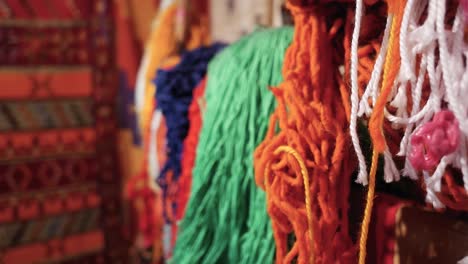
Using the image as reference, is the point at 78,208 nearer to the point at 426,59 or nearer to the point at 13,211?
the point at 13,211

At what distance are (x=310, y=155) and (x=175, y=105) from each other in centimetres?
29

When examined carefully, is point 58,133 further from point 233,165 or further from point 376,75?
point 376,75

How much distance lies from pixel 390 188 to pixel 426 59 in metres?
0.20

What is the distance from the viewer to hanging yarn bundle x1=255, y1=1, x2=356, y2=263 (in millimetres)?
409

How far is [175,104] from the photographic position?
650 mm

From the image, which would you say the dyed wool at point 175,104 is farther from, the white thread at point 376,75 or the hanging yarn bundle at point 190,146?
the white thread at point 376,75

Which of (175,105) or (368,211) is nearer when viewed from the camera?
(368,211)

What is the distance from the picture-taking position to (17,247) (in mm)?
1164

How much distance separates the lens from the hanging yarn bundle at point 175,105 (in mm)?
646

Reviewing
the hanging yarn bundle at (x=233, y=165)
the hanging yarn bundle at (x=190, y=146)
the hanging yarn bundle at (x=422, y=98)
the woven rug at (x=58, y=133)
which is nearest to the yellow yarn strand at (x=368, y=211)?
the hanging yarn bundle at (x=422, y=98)

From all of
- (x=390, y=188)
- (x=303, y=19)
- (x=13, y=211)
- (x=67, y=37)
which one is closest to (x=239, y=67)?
(x=303, y=19)

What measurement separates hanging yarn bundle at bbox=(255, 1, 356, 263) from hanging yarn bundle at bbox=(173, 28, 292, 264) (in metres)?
0.06

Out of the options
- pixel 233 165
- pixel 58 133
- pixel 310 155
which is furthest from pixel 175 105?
pixel 58 133

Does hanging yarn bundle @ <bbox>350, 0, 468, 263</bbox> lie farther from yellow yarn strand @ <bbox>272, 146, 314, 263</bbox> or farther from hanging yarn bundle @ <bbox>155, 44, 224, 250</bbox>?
hanging yarn bundle @ <bbox>155, 44, 224, 250</bbox>
